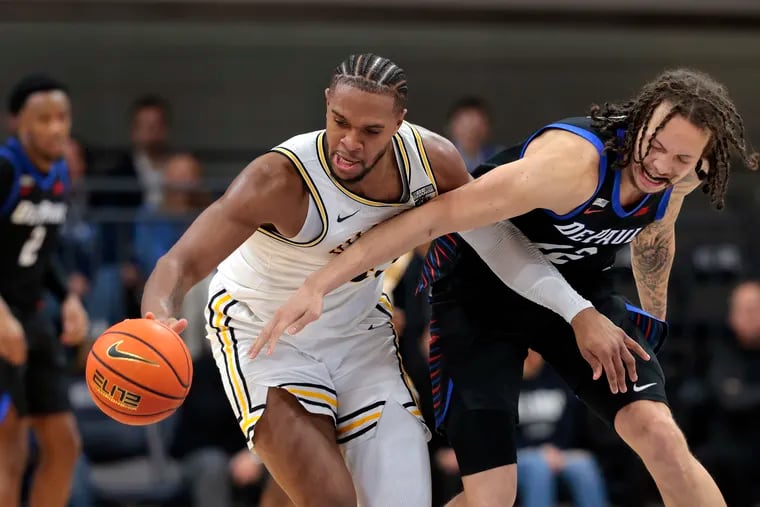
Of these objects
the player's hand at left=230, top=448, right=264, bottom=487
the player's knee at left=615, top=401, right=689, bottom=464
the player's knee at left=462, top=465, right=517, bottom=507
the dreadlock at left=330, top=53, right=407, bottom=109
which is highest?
the dreadlock at left=330, top=53, right=407, bottom=109

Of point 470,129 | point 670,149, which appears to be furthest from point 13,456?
point 470,129

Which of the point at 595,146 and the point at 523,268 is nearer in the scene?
the point at 595,146

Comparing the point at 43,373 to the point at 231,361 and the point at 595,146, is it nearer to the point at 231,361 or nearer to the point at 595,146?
the point at 231,361

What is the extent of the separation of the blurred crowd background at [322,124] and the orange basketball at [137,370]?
306 centimetres

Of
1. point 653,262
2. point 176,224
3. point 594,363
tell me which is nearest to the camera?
point 594,363

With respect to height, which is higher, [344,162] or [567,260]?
[344,162]

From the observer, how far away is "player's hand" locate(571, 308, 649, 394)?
12.4 feet

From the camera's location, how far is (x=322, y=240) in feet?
12.6

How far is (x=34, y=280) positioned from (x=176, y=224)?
1952 mm

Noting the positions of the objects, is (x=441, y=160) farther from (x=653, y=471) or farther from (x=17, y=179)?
(x=17, y=179)

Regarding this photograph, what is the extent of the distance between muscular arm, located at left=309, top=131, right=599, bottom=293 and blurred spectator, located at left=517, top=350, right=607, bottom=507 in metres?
3.19

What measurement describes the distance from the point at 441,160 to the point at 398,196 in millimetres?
213

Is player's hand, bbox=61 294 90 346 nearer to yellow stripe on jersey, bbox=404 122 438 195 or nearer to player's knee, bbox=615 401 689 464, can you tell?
yellow stripe on jersey, bbox=404 122 438 195

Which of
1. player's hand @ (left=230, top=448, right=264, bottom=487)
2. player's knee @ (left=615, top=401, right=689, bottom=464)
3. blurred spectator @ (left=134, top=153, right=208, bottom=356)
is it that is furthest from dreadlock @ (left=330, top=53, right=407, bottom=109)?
player's hand @ (left=230, top=448, right=264, bottom=487)
